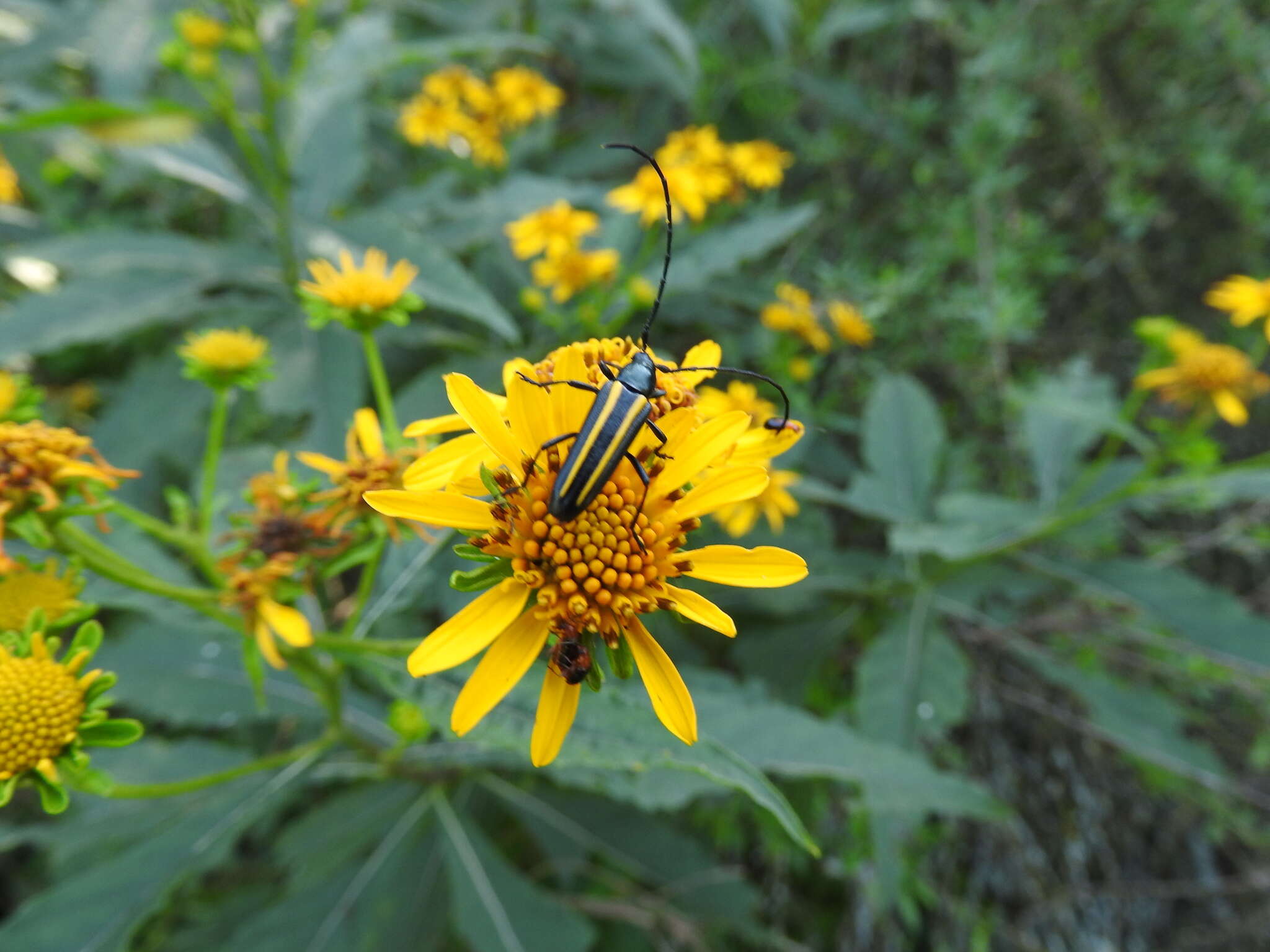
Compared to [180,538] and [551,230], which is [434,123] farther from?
[180,538]

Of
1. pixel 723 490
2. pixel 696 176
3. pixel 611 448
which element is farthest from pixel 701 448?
pixel 696 176

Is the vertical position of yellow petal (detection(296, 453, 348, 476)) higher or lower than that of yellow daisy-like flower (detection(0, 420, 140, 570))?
higher

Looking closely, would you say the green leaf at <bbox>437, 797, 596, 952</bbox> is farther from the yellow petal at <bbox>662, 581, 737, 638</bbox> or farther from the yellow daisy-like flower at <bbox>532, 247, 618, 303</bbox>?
the yellow daisy-like flower at <bbox>532, 247, 618, 303</bbox>

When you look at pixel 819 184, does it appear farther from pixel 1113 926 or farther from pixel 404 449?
pixel 1113 926

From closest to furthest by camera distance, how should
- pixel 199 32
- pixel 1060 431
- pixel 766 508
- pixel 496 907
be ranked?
pixel 496 907
pixel 766 508
pixel 1060 431
pixel 199 32

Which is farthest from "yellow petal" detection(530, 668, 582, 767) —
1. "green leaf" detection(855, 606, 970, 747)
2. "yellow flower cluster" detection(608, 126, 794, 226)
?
"yellow flower cluster" detection(608, 126, 794, 226)

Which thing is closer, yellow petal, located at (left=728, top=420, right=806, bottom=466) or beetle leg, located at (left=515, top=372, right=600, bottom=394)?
beetle leg, located at (left=515, top=372, right=600, bottom=394)
